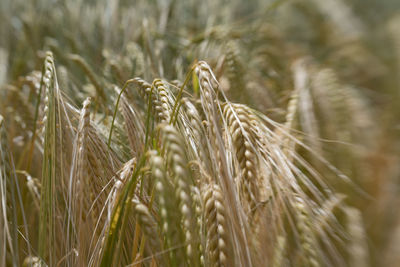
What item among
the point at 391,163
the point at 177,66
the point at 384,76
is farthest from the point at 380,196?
the point at 384,76

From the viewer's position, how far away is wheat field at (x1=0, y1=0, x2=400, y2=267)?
0.36m

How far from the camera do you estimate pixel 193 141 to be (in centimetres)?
41

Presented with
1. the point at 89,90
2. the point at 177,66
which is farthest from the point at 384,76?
the point at 89,90

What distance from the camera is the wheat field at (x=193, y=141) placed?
0.36 metres

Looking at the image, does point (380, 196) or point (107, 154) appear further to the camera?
point (380, 196)

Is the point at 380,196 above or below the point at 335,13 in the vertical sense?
below

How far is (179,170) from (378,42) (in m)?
1.86

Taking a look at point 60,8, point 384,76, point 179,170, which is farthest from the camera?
point 384,76

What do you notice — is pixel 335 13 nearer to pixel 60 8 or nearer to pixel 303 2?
pixel 303 2

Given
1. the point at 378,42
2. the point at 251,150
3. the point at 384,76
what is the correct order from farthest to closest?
the point at 378,42, the point at 384,76, the point at 251,150

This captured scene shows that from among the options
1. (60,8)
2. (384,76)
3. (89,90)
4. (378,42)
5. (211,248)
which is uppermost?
(60,8)

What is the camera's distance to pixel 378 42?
6.03ft

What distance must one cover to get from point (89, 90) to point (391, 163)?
0.83 m

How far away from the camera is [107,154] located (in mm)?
459
